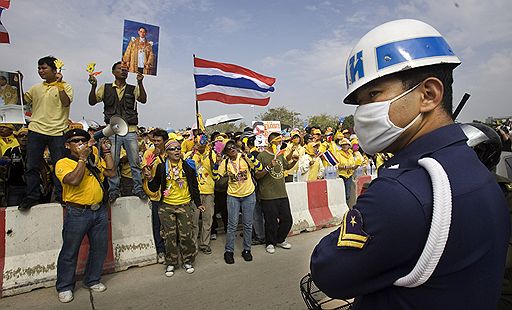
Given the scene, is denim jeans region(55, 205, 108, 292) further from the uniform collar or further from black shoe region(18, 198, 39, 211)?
the uniform collar

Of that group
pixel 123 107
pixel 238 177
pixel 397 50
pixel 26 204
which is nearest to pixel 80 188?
pixel 26 204

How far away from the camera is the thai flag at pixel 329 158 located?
28.8 ft

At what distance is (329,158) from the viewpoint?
8.95 m

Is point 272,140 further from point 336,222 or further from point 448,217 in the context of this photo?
point 448,217

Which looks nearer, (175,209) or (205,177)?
(175,209)


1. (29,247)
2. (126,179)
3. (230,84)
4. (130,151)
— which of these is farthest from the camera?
(230,84)

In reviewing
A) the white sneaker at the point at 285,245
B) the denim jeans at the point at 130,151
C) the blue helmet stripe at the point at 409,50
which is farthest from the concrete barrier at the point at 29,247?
the blue helmet stripe at the point at 409,50

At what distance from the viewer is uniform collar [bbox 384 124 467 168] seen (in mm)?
1067

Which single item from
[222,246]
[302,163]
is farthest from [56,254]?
[302,163]

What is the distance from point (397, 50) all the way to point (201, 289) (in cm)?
396

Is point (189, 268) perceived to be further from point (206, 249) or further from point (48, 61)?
point (48, 61)

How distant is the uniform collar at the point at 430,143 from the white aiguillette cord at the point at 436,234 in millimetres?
145

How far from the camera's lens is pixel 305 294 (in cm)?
151

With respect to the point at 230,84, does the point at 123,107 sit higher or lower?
lower
